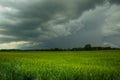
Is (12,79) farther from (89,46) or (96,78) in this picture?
(89,46)

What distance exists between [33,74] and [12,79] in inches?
50.8

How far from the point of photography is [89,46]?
13962 cm

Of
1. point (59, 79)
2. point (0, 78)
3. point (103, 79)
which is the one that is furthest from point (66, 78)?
point (0, 78)

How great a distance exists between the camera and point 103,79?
10.5m

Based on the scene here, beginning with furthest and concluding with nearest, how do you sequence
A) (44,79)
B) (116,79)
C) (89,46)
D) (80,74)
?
1. (89,46)
2. (80,74)
3. (44,79)
4. (116,79)

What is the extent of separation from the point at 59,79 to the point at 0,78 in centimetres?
337

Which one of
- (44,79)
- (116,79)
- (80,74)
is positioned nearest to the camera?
(116,79)

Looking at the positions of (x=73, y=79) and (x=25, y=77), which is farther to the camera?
(x=25, y=77)

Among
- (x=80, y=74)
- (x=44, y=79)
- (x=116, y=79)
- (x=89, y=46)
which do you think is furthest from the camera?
(x=89, y=46)

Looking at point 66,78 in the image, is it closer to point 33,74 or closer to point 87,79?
point 87,79

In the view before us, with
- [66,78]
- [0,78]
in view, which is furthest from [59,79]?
[0,78]

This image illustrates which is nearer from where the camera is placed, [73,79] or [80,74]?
[73,79]

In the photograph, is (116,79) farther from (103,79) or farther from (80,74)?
(80,74)

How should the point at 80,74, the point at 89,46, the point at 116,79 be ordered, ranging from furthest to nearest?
the point at 89,46
the point at 80,74
the point at 116,79
